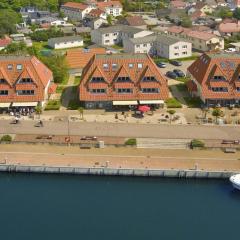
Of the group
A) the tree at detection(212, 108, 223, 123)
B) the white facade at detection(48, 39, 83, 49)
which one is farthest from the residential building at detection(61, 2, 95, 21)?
the tree at detection(212, 108, 223, 123)

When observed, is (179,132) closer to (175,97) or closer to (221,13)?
(175,97)

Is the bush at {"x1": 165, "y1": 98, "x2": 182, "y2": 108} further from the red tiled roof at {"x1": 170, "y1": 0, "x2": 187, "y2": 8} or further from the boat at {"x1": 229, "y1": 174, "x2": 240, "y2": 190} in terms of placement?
the red tiled roof at {"x1": 170, "y1": 0, "x2": 187, "y2": 8}

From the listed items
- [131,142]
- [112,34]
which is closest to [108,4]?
[112,34]

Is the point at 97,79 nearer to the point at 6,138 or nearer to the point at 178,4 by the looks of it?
the point at 6,138

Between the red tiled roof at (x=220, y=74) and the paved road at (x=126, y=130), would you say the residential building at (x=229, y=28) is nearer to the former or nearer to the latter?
the red tiled roof at (x=220, y=74)

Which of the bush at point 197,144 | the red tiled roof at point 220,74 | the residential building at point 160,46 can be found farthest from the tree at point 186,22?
the bush at point 197,144

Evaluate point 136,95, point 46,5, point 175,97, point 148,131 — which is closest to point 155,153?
point 148,131

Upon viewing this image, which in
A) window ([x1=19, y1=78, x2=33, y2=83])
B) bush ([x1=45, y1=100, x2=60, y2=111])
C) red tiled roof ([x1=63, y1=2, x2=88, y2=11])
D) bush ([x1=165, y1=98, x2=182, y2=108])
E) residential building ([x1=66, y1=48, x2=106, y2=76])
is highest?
window ([x1=19, y1=78, x2=33, y2=83])
